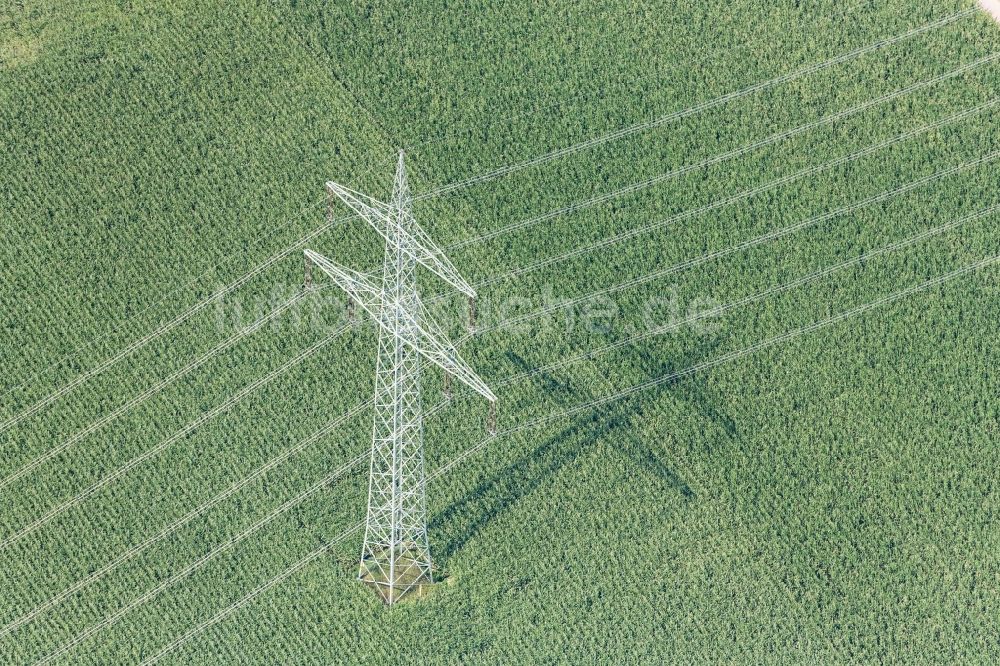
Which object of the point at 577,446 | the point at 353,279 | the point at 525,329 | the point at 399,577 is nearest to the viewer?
the point at 353,279

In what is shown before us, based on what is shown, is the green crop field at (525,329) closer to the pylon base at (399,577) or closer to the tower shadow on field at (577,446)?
the tower shadow on field at (577,446)

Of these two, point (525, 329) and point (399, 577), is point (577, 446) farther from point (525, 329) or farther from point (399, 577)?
point (399, 577)

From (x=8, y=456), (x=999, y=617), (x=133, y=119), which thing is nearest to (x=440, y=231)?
(x=133, y=119)

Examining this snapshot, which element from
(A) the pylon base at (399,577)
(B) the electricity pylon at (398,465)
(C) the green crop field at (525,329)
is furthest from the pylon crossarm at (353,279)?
(A) the pylon base at (399,577)

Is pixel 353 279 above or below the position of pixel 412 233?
above

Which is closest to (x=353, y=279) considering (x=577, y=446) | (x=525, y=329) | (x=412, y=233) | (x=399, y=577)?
(x=412, y=233)

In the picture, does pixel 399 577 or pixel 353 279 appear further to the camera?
pixel 399 577

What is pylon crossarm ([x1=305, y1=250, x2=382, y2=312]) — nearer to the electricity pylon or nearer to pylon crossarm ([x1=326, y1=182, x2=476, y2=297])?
the electricity pylon
